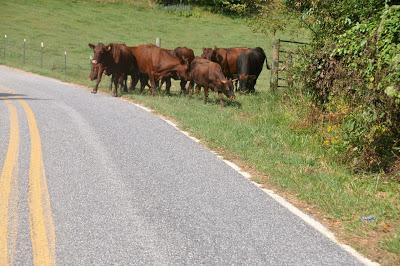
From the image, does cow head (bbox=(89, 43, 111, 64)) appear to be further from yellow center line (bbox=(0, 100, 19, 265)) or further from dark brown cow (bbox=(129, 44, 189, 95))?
yellow center line (bbox=(0, 100, 19, 265))

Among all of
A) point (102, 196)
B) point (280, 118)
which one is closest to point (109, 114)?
point (280, 118)

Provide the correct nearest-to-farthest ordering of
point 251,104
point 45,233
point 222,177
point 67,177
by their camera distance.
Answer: point 45,233
point 67,177
point 222,177
point 251,104

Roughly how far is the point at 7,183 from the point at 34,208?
3.49 feet

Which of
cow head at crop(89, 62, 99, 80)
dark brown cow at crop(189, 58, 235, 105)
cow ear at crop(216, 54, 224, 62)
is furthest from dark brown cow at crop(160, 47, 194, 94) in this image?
cow head at crop(89, 62, 99, 80)

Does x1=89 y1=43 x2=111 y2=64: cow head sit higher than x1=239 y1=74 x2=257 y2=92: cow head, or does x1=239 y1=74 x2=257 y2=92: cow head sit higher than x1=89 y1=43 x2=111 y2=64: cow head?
x1=89 y1=43 x2=111 y2=64: cow head

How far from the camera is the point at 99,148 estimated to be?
30.7ft

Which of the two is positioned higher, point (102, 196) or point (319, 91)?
point (319, 91)

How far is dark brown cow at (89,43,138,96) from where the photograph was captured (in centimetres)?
1898

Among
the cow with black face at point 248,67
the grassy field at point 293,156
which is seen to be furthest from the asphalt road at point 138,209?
the cow with black face at point 248,67

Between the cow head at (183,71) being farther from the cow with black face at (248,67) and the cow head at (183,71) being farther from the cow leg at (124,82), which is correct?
the cow with black face at (248,67)

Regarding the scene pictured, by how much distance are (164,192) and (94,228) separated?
1.53m

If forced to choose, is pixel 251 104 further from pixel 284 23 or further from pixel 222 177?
pixel 222 177

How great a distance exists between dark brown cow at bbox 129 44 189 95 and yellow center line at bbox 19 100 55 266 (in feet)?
35.5

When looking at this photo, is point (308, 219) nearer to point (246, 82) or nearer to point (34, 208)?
point (34, 208)
